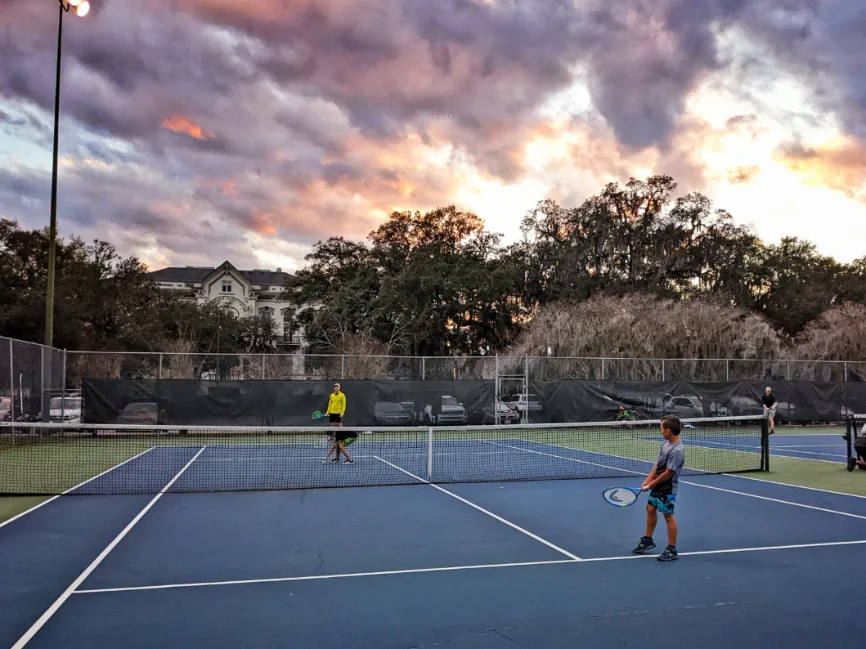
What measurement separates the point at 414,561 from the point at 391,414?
15.4 meters

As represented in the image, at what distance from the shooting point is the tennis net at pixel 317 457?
506 inches

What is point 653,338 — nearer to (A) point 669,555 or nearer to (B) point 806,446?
(B) point 806,446

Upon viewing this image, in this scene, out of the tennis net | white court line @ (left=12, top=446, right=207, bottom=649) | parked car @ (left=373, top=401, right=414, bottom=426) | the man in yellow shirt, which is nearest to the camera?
white court line @ (left=12, top=446, right=207, bottom=649)

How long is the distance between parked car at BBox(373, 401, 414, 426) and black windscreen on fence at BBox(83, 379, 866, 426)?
31 mm

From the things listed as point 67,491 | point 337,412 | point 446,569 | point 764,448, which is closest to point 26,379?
point 67,491

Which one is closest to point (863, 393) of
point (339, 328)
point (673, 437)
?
point (673, 437)

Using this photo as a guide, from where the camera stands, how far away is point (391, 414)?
22672 mm

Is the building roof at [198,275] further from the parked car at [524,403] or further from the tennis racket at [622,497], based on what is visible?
the tennis racket at [622,497]

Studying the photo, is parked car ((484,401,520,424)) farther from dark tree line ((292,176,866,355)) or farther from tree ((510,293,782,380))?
dark tree line ((292,176,866,355))

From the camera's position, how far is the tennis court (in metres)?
5.29

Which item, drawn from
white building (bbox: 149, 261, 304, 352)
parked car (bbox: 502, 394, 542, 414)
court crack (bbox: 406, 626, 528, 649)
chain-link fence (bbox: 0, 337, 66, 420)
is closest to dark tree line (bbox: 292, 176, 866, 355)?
white building (bbox: 149, 261, 304, 352)

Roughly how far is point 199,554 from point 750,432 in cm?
2071

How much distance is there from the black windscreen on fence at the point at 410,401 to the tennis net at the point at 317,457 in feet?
1.97

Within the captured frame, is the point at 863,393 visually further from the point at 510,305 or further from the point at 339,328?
the point at 339,328
